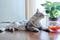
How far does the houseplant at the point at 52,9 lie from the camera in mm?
1817

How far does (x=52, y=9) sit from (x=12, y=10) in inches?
21.8

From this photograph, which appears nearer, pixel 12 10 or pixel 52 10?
pixel 52 10

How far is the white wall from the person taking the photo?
1.96m

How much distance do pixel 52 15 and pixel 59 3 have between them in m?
0.21

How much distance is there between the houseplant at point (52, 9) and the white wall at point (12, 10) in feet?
1.20

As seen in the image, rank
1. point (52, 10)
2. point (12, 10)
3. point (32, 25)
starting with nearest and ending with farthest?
1. point (32, 25)
2. point (52, 10)
3. point (12, 10)

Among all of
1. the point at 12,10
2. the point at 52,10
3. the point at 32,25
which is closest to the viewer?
the point at 32,25

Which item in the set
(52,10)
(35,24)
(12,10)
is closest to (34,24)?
(35,24)

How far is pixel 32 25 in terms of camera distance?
5.56 feet

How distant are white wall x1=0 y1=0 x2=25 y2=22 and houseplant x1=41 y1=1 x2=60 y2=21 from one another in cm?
37

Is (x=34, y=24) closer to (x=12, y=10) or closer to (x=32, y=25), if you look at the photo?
(x=32, y=25)

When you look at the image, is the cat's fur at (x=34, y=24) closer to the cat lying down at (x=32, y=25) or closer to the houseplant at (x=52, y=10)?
the cat lying down at (x=32, y=25)

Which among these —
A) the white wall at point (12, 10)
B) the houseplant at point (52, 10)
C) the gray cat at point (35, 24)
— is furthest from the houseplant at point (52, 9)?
the white wall at point (12, 10)

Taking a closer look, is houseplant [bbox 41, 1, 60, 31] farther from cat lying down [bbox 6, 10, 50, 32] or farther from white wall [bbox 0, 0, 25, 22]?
white wall [bbox 0, 0, 25, 22]
